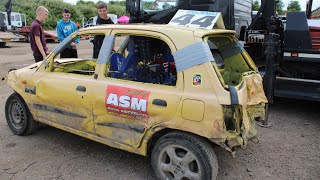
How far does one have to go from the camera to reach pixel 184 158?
2926 mm

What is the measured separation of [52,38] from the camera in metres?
21.3

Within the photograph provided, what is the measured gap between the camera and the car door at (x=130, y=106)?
9.59ft

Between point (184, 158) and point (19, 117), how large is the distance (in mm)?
2711

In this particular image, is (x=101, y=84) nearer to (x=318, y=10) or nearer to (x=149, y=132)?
(x=149, y=132)

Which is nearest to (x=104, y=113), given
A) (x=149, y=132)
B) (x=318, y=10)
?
(x=149, y=132)

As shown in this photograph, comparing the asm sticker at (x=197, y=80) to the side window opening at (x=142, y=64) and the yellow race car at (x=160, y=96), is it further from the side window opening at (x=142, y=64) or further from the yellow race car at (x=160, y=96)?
the side window opening at (x=142, y=64)

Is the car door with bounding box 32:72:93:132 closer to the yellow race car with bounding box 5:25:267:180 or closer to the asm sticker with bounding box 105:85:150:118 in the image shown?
the yellow race car with bounding box 5:25:267:180

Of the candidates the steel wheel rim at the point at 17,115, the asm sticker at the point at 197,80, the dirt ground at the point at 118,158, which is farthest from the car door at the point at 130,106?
the steel wheel rim at the point at 17,115

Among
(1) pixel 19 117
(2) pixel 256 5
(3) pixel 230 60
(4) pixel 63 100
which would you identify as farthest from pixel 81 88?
(2) pixel 256 5

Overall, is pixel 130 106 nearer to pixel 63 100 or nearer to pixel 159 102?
pixel 159 102

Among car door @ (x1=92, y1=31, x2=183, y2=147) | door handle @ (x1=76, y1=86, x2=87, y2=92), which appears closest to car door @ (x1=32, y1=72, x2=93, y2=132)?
door handle @ (x1=76, y1=86, x2=87, y2=92)

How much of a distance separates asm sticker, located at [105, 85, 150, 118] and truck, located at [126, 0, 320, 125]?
2625mm

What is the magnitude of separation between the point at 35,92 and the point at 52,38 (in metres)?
18.6

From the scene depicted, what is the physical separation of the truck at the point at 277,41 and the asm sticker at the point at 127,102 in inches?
103
